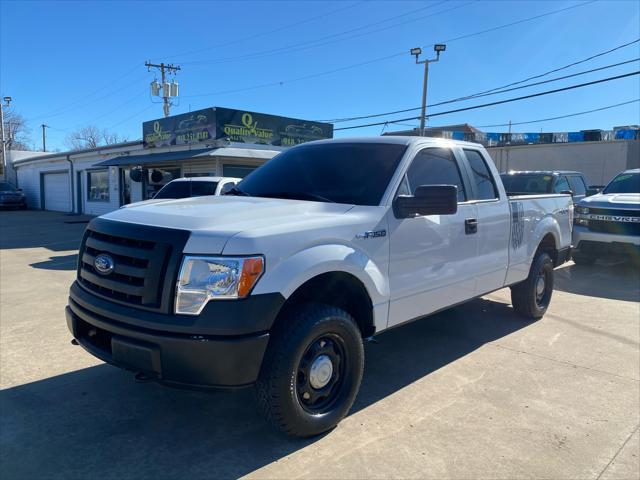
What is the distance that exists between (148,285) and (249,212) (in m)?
0.78

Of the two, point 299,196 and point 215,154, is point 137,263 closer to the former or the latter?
point 299,196

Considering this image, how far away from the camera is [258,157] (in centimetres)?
1623

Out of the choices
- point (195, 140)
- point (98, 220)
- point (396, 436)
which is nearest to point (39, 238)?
point (195, 140)

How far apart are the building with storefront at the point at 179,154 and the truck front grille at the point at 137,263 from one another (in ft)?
41.4

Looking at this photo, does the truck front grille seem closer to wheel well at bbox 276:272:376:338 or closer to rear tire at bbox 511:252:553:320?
wheel well at bbox 276:272:376:338

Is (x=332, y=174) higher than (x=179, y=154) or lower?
lower

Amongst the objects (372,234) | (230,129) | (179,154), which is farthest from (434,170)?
(179,154)

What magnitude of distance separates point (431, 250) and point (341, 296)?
91 centimetres

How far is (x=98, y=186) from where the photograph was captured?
24.4 m

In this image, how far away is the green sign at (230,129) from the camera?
643 inches

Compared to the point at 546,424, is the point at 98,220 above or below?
above

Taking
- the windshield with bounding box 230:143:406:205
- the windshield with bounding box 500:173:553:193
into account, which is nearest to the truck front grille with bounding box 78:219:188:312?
the windshield with bounding box 230:143:406:205

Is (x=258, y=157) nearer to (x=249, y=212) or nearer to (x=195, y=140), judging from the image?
(x=195, y=140)

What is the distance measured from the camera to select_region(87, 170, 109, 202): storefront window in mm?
23484
